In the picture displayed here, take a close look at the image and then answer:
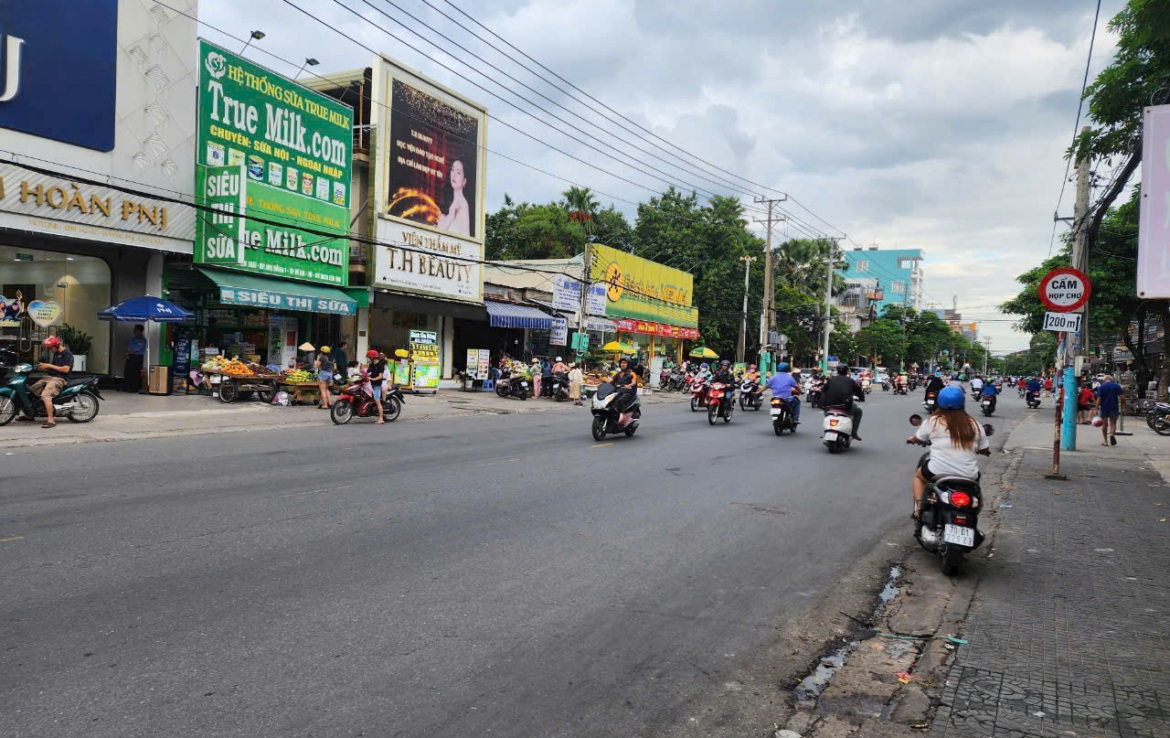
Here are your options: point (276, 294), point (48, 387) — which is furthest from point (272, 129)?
point (48, 387)

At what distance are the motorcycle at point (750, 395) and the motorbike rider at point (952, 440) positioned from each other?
1666 centimetres

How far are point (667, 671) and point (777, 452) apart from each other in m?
9.97

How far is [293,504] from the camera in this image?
746 centimetres

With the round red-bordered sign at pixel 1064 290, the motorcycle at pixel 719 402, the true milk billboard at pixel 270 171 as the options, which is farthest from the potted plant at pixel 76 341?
the round red-bordered sign at pixel 1064 290

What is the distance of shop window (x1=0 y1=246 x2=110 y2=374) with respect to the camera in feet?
60.5

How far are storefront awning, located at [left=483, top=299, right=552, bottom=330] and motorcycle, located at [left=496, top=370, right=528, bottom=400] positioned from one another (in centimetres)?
429

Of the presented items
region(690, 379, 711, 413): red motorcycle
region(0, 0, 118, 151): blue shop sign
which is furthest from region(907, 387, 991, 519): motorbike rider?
region(0, 0, 118, 151): blue shop sign

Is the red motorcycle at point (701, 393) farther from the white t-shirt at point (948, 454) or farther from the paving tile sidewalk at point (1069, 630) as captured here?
the white t-shirt at point (948, 454)

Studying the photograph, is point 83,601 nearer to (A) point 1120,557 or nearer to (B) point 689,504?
(B) point 689,504

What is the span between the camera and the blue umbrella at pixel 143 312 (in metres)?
18.2

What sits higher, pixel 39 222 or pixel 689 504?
pixel 39 222

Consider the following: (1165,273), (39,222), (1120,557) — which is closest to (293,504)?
(1120,557)

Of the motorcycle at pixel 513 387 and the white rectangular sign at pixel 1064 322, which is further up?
the white rectangular sign at pixel 1064 322

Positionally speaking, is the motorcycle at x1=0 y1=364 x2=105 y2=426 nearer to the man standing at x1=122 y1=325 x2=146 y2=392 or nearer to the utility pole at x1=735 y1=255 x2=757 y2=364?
the man standing at x1=122 y1=325 x2=146 y2=392
